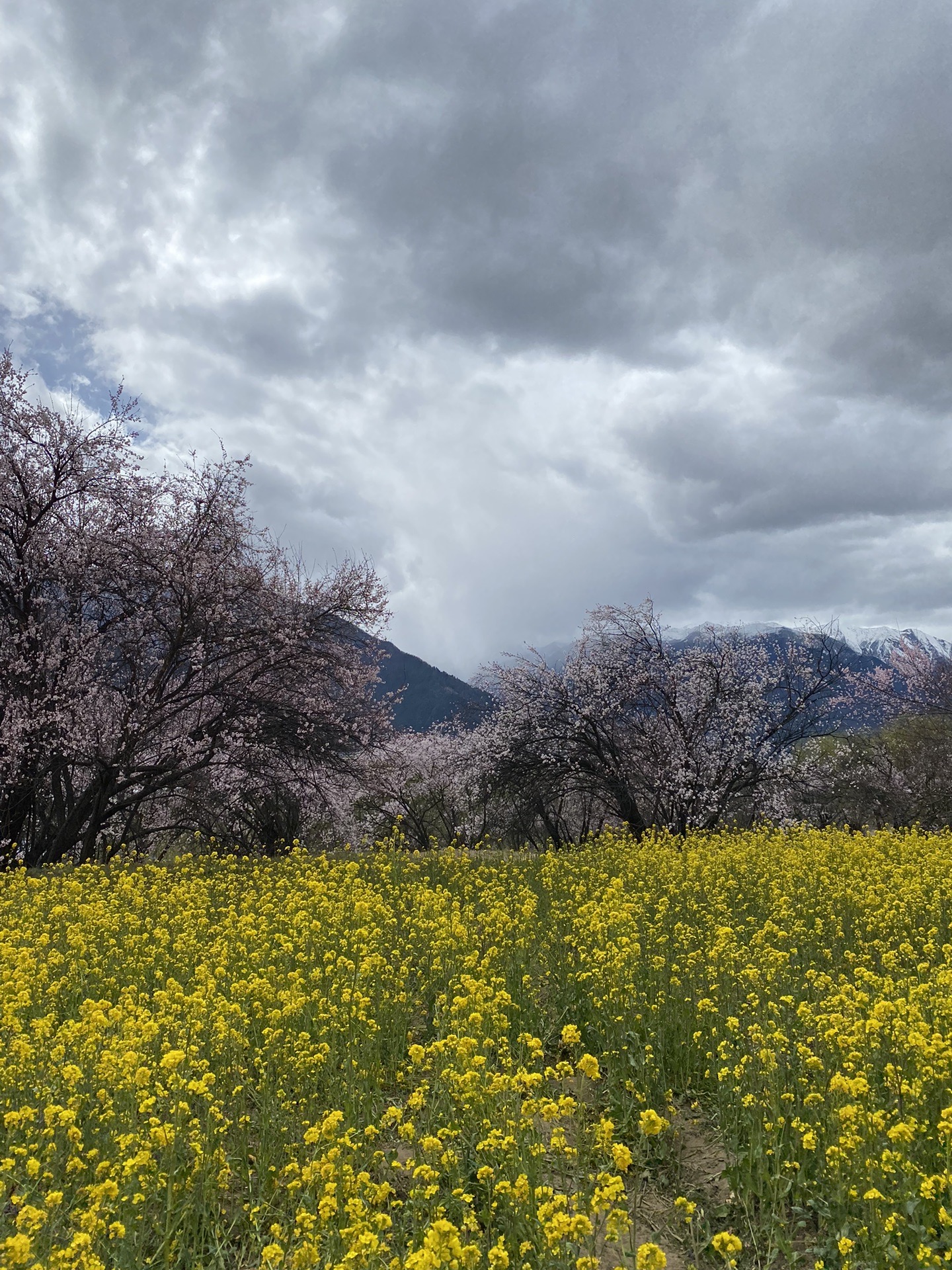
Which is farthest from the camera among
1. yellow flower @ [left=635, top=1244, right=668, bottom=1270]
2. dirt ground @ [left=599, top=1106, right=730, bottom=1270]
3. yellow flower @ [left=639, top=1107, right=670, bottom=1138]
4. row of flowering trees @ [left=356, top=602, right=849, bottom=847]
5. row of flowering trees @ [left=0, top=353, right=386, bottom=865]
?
row of flowering trees @ [left=356, top=602, right=849, bottom=847]

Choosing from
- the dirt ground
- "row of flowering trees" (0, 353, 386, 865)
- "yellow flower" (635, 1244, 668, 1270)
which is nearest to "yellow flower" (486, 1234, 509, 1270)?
"yellow flower" (635, 1244, 668, 1270)

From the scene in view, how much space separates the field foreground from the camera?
11.8 ft

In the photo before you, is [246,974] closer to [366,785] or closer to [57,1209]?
[57,1209]

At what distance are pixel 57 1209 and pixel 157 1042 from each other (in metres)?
1.49

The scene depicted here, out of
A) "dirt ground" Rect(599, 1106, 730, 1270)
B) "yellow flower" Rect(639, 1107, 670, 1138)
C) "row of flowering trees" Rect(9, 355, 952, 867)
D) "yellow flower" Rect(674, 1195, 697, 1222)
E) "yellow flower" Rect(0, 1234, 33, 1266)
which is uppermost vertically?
"row of flowering trees" Rect(9, 355, 952, 867)

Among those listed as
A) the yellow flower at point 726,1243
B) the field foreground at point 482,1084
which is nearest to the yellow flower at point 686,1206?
the field foreground at point 482,1084

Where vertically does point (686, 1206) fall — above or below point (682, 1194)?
above

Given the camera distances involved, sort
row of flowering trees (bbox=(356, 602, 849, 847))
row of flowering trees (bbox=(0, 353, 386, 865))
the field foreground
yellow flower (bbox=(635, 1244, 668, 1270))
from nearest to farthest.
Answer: yellow flower (bbox=(635, 1244, 668, 1270))
the field foreground
row of flowering trees (bbox=(0, 353, 386, 865))
row of flowering trees (bbox=(356, 602, 849, 847))

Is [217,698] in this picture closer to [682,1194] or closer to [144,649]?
[144,649]

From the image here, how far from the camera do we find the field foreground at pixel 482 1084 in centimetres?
359

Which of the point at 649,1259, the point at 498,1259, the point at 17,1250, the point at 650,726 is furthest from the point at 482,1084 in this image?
the point at 650,726

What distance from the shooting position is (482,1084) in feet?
14.3

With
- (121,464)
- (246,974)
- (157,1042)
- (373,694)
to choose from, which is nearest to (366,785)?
(373,694)

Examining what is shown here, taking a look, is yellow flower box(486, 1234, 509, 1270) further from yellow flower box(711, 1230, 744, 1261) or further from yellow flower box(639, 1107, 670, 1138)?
yellow flower box(639, 1107, 670, 1138)
